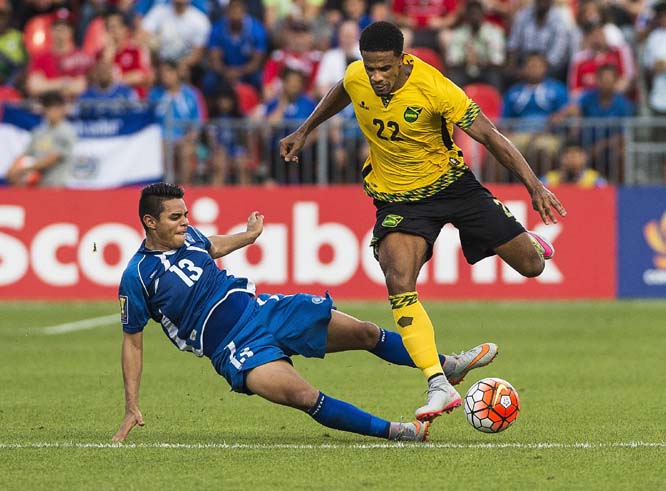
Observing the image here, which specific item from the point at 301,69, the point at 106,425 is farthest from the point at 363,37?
the point at 301,69

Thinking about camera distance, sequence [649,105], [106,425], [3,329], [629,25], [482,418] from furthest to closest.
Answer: [629,25], [649,105], [3,329], [106,425], [482,418]

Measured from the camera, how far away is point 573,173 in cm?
1822

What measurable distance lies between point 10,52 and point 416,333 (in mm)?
14132

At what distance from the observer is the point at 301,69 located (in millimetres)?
19578

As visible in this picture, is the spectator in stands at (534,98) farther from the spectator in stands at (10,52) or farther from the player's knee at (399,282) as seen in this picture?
the player's knee at (399,282)

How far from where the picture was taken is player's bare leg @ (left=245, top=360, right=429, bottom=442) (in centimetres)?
782

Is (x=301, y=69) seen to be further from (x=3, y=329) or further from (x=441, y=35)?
(x=3, y=329)

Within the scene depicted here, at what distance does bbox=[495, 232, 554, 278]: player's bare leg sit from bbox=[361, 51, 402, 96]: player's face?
1362mm

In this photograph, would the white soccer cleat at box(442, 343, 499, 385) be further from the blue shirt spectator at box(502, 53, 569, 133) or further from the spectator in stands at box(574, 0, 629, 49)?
the spectator in stands at box(574, 0, 629, 49)

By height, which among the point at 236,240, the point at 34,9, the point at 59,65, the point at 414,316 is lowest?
the point at 414,316

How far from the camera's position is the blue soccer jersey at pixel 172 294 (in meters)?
8.10

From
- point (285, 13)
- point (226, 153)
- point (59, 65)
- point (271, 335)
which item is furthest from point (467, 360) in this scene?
point (285, 13)

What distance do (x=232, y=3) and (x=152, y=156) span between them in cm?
329

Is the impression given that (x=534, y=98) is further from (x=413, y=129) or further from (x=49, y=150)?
(x=413, y=129)
